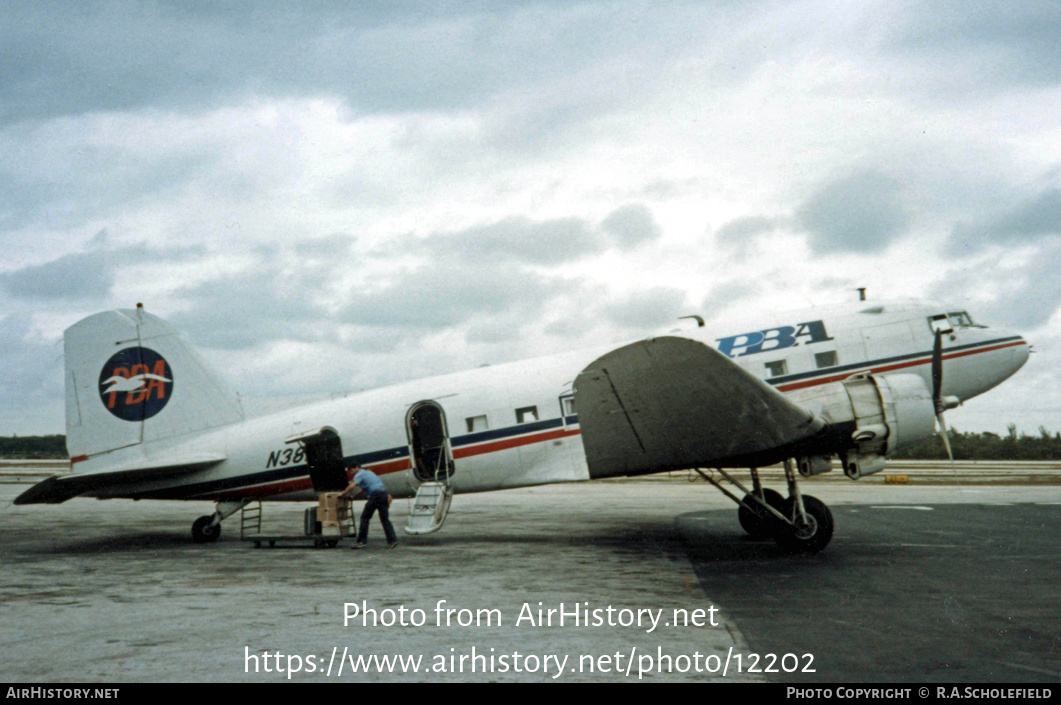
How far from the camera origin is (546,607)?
7.22 meters

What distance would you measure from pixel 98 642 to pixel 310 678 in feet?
7.56

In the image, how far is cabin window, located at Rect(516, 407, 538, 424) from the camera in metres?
12.9

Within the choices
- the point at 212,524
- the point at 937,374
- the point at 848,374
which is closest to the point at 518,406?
the point at 848,374

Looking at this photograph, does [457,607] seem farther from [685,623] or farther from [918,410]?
[918,410]

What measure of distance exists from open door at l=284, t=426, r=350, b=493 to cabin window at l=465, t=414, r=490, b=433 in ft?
8.35

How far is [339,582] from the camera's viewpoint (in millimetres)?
8922

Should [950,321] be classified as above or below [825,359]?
above

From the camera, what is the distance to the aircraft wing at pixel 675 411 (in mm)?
9461

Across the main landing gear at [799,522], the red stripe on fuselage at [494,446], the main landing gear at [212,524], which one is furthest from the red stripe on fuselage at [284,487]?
the main landing gear at [799,522]

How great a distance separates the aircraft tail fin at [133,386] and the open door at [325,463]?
2.15 metres

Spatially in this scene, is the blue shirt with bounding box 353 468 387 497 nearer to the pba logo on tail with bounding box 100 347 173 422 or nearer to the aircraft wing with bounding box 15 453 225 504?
the aircraft wing with bounding box 15 453 225 504

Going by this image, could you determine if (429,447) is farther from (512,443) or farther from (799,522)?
(799,522)

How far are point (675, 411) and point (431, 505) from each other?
15.5 ft

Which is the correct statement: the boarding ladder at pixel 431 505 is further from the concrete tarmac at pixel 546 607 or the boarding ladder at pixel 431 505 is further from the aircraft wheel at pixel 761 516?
the aircraft wheel at pixel 761 516
